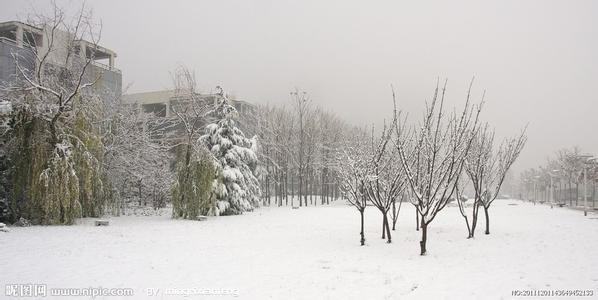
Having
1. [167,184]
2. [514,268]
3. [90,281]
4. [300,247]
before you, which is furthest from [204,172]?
[514,268]

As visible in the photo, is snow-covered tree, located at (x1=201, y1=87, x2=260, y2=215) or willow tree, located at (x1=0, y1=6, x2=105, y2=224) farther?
snow-covered tree, located at (x1=201, y1=87, x2=260, y2=215)

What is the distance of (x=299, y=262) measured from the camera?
844cm

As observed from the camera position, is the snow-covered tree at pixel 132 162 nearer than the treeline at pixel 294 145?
Yes

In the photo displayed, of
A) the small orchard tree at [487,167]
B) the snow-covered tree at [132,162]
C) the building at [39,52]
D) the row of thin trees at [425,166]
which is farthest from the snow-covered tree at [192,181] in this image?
the small orchard tree at [487,167]

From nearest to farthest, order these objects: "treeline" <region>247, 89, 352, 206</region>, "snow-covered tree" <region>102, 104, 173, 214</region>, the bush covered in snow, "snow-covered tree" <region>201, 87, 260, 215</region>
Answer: the bush covered in snow < "snow-covered tree" <region>102, 104, 173, 214</region> < "snow-covered tree" <region>201, 87, 260, 215</region> < "treeline" <region>247, 89, 352, 206</region>

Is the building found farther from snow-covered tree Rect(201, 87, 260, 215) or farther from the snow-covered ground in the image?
the snow-covered ground

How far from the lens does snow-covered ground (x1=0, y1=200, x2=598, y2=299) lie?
21.0ft

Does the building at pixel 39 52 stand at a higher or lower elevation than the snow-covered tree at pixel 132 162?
higher

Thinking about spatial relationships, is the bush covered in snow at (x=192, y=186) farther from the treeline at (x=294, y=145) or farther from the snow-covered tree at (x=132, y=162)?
the treeline at (x=294, y=145)

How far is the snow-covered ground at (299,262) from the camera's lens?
6.39 metres

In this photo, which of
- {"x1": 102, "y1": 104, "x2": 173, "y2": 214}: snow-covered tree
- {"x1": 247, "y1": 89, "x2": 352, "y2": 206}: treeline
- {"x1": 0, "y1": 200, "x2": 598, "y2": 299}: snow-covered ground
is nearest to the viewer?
{"x1": 0, "y1": 200, "x2": 598, "y2": 299}: snow-covered ground

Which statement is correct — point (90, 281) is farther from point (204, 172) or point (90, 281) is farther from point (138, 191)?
point (138, 191)

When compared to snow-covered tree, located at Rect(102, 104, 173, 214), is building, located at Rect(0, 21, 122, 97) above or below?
above

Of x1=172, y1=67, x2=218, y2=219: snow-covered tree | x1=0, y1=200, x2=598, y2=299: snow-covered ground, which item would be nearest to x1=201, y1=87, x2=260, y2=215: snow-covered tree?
x1=172, y1=67, x2=218, y2=219: snow-covered tree
